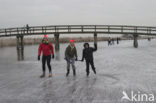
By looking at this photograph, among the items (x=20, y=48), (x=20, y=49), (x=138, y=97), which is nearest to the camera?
(x=138, y=97)

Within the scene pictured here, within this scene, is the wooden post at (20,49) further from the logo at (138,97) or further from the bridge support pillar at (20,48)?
the logo at (138,97)

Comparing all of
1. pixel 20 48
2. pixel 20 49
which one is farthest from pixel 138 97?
pixel 20 48

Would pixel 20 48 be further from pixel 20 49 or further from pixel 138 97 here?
pixel 138 97

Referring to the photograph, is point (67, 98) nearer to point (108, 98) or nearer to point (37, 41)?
point (108, 98)

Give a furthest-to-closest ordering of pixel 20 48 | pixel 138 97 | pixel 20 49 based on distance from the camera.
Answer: pixel 20 48, pixel 20 49, pixel 138 97

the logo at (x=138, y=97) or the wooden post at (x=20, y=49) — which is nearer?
the logo at (x=138, y=97)

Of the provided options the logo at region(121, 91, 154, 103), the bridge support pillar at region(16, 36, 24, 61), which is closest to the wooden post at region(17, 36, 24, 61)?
the bridge support pillar at region(16, 36, 24, 61)

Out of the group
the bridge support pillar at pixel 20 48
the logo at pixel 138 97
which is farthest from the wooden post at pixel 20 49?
the logo at pixel 138 97

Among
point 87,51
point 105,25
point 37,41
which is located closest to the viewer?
point 87,51

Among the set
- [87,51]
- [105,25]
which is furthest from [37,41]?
[87,51]

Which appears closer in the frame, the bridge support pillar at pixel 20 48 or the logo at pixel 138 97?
the logo at pixel 138 97

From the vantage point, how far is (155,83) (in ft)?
18.4

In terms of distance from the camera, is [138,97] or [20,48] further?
[20,48]

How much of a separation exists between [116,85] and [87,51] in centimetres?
205
